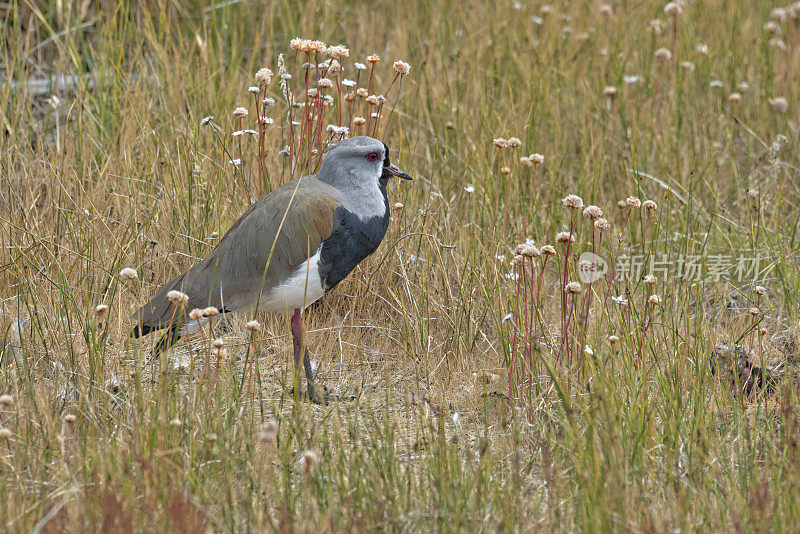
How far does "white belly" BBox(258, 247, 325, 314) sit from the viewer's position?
3697 millimetres

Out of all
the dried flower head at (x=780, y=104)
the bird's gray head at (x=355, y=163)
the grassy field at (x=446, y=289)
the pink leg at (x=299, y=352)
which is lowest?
the pink leg at (x=299, y=352)

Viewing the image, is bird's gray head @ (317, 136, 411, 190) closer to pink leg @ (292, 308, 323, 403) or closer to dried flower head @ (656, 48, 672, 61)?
pink leg @ (292, 308, 323, 403)

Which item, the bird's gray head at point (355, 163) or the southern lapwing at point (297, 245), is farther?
the bird's gray head at point (355, 163)

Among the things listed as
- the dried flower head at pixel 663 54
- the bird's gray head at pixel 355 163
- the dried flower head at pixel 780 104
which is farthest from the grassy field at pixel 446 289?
the bird's gray head at pixel 355 163

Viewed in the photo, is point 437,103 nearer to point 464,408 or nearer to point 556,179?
point 556,179

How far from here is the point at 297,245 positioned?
3699mm

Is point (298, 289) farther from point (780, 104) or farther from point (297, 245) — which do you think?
point (780, 104)

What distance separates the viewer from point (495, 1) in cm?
668

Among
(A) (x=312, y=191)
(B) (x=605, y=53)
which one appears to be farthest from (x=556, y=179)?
(A) (x=312, y=191)

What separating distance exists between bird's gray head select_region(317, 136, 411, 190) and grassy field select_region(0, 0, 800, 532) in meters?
0.54

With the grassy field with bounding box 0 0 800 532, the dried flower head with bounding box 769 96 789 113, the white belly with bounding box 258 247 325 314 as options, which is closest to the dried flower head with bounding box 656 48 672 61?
the grassy field with bounding box 0 0 800 532

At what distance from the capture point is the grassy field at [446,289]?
2.78 metres

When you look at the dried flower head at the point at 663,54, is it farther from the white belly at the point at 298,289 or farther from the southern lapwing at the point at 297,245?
the white belly at the point at 298,289

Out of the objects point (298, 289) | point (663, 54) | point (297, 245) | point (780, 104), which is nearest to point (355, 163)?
point (297, 245)
